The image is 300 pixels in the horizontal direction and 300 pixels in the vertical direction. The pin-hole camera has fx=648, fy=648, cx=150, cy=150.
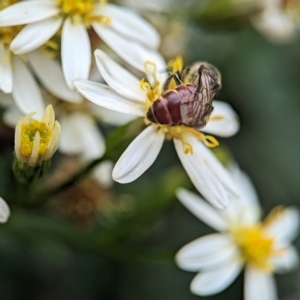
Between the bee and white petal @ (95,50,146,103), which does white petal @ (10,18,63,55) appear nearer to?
white petal @ (95,50,146,103)

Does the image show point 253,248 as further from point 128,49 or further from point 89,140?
point 128,49

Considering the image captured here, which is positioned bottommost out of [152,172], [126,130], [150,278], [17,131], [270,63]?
[17,131]

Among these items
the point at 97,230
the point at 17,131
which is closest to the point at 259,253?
the point at 97,230

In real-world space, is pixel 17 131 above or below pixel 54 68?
below

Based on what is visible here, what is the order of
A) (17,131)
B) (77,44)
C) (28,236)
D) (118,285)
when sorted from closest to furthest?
1. (17,131)
2. (77,44)
3. (28,236)
4. (118,285)

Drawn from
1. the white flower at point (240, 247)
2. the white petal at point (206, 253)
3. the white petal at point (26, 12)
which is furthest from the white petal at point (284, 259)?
the white petal at point (26, 12)

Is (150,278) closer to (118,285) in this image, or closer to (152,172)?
(118,285)
